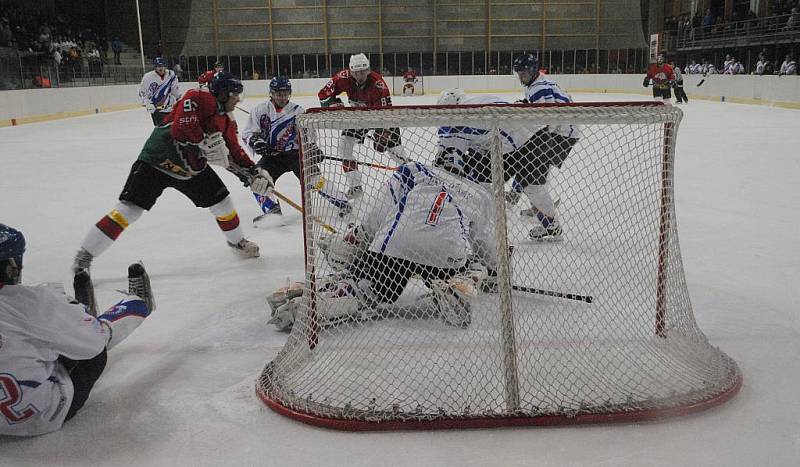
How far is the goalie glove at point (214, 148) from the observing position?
130 inches

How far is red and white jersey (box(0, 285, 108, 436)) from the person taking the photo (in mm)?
1779

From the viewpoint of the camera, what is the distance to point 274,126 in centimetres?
484

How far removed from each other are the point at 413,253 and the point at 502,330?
0.62 meters

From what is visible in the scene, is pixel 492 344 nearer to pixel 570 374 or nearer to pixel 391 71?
pixel 570 374

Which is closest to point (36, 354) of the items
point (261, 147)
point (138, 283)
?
point (138, 283)

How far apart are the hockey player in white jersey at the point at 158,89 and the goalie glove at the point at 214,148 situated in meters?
5.81

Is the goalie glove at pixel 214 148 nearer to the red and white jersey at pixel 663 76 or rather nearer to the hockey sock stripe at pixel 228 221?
the hockey sock stripe at pixel 228 221

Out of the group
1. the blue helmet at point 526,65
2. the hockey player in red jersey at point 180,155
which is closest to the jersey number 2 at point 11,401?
the hockey player in red jersey at point 180,155

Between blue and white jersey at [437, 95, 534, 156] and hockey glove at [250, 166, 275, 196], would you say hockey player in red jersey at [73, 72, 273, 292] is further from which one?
blue and white jersey at [437, 95, 534, 156]

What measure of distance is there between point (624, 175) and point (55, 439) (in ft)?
6.82

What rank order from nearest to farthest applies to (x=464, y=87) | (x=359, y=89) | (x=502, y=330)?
1. (x=502, y=330)
2. (x=359, y=89)
3. (x=464, y=87)

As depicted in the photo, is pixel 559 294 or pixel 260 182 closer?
pixel 559 294

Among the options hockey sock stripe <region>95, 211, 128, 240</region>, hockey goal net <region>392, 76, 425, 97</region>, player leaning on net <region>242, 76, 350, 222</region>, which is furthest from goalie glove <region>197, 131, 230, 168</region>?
hockey goal net <region>392, 76, 425, 97</region>

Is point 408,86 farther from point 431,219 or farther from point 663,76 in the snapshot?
point 431,219
